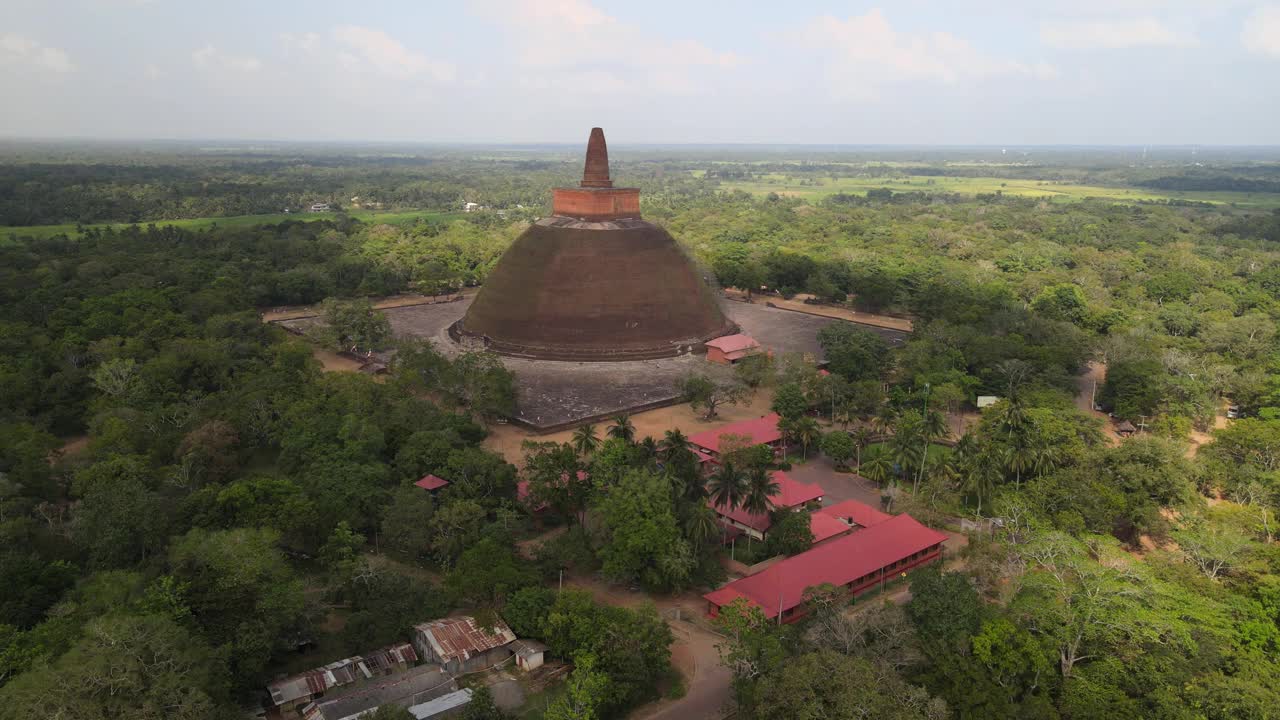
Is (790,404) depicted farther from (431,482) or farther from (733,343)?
(431,482)

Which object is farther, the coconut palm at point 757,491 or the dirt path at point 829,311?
the dirt path at point 829,311

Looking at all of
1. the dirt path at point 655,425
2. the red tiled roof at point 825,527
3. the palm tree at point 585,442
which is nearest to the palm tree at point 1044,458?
the red tiled roof at point 825,527

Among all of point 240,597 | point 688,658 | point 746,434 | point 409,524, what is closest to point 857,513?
point 746,434

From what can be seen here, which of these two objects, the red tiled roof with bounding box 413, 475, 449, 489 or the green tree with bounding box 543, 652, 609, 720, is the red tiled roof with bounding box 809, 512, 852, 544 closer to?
the green tree with bounding box 543, 652, 609, 720

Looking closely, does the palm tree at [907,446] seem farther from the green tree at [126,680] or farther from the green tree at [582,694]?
the green tree at [126,680]

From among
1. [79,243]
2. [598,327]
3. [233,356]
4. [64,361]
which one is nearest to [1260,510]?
[598,327]

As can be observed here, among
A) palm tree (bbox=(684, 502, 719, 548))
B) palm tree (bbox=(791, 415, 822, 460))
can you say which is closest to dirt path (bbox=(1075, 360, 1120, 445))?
palm tree (bbox=(791, 415, 822, 460))
